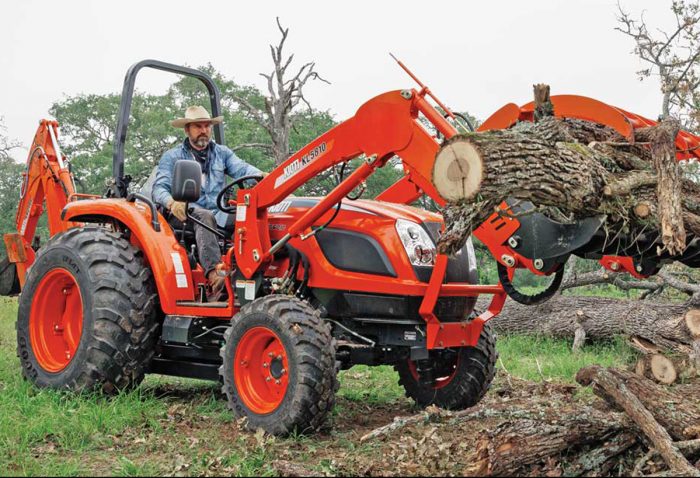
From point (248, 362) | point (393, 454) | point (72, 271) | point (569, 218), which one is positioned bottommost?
point (393, 454)

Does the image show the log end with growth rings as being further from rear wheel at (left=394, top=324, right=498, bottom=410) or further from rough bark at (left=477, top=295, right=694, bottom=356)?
rough bark at (left=477, top=295, right=694, bottom=356)

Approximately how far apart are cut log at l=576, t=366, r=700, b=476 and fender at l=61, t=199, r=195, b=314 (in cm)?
290

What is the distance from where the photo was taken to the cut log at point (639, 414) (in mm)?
3924

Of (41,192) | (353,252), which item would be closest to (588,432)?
(353,252)

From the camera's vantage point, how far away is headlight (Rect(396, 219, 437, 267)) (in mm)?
5145

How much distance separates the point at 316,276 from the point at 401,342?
0.72 metres

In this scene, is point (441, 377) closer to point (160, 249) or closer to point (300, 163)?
point (300, 163)

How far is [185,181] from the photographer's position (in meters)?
5.46

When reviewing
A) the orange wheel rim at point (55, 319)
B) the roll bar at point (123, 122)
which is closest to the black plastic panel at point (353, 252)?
the roll bar at point (123, 122)

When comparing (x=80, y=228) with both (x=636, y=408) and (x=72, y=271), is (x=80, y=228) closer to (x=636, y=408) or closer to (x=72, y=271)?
(x=72, y=271)

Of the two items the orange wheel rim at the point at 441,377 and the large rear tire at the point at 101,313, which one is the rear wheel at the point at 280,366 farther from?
the orange wheel rim at the point at 441,377

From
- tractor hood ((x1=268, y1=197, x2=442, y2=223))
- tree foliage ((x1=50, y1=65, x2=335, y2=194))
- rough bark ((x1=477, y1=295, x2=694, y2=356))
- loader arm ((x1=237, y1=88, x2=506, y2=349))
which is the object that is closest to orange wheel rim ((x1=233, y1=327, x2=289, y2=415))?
loader arm ((x1=237, y1=88, x2=506, y2=349))

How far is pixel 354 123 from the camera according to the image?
5.02 meters

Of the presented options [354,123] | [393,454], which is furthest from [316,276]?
[393,454]
